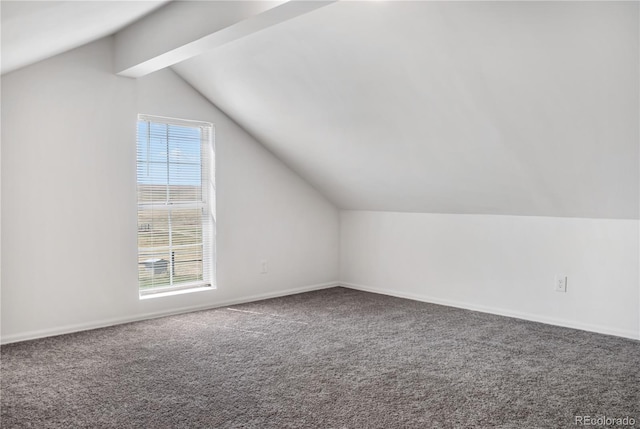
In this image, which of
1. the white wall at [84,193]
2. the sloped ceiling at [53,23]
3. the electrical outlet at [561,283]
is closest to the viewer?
the sloped ceiling at [53,23]

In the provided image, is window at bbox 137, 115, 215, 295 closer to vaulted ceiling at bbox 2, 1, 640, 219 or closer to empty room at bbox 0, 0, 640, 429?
empty room at bbox 0, 0, 640, 429

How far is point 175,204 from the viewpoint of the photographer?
4.68 m

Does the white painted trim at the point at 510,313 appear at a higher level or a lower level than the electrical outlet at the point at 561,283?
lower

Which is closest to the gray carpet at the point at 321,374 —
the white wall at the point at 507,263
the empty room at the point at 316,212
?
the empty room at the point at 316,212

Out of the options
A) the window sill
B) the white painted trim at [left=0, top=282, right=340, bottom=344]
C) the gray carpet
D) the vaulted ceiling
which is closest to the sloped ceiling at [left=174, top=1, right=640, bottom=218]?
the vaulted ceiling

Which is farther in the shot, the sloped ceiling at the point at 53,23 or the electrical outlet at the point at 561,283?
the electrical outlet at the point at 561,283

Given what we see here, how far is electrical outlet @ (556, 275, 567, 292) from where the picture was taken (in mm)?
4145

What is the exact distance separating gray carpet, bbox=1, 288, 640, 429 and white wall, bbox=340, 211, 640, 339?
0.72ft

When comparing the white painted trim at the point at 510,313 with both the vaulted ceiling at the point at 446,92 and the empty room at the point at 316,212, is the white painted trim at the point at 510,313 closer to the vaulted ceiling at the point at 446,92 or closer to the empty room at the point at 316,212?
the empty room at the point at 316,212

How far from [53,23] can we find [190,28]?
85 cm

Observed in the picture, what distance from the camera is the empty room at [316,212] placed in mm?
2682

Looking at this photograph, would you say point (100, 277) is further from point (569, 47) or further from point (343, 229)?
point (569, 47)

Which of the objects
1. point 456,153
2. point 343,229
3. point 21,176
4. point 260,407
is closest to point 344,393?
point 260,407

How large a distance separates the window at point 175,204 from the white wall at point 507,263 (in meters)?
1.70
